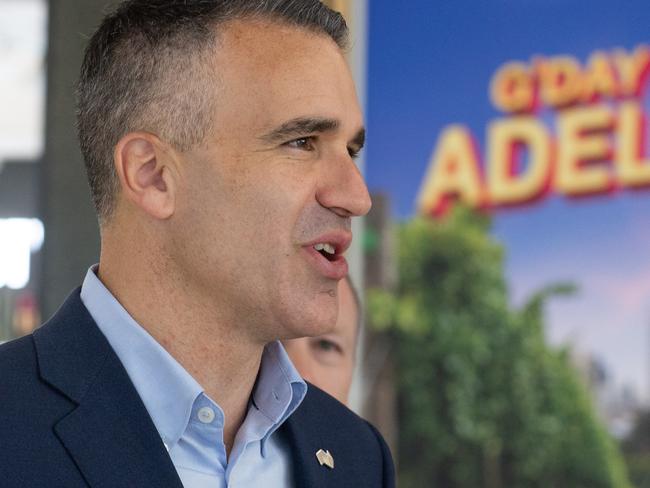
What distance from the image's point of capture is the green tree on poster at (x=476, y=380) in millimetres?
3676

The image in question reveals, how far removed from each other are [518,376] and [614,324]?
14.9 inches

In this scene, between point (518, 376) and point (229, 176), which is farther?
point (518, 376)

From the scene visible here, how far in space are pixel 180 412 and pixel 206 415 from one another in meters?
0.03

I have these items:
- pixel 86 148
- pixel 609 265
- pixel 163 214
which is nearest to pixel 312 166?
pixel 163 214

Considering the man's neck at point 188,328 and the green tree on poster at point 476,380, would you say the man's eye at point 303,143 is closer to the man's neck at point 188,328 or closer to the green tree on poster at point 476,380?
the man's neck at point 188,328

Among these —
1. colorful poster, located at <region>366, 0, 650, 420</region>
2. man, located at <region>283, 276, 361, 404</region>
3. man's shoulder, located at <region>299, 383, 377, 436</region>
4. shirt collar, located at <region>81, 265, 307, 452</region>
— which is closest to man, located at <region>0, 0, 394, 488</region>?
shirt collar, located at <region>81, 265, 307, 452</region>

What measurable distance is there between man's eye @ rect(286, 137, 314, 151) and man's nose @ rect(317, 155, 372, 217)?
0.04 meters

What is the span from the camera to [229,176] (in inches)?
51.3

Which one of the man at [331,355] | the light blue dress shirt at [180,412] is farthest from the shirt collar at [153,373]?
the man at [331,355]

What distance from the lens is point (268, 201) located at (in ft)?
4.22

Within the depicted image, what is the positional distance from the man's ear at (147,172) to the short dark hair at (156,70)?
2cm

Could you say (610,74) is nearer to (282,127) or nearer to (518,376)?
(518,376)

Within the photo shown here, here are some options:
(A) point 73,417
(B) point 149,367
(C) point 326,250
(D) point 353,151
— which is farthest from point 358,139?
(A) point 73,417

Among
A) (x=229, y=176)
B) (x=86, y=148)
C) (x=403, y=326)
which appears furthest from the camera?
(x=403, y=326)
